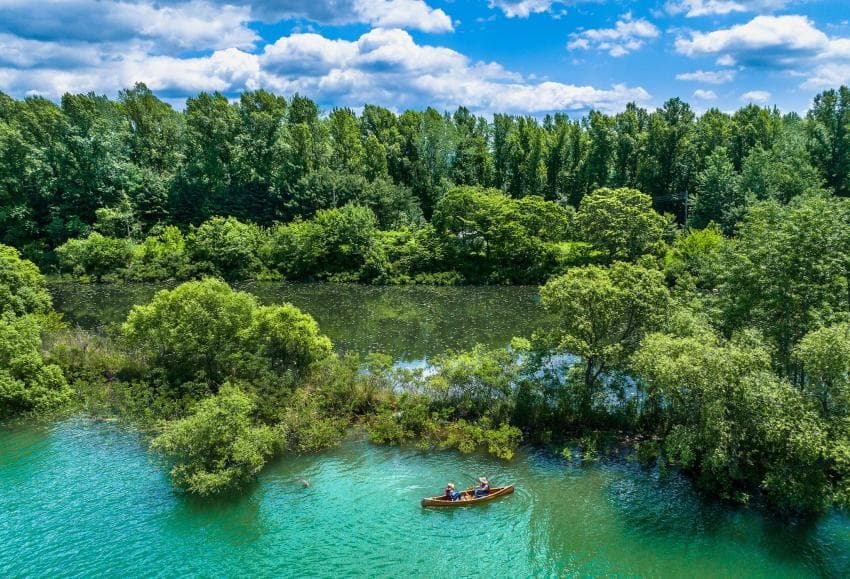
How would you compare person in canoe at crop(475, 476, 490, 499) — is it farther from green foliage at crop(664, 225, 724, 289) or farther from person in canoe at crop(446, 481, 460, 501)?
green foliage at crop(664, 225, 724, 289)

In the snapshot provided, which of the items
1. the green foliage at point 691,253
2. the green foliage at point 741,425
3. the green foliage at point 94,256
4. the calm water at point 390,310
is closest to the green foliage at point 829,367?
the green foliage at point 741,425

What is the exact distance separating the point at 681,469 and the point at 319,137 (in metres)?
70.9

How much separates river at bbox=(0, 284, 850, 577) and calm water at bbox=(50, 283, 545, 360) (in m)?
16.6

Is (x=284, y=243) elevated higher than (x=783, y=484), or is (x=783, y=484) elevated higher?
(x=284, y=243)

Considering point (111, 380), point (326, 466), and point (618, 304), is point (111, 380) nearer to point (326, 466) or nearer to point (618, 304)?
point (326, 466)

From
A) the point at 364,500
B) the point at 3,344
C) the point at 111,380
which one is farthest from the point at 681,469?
the point at 3,344

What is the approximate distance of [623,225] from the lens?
6141cm

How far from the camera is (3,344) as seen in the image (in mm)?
30625

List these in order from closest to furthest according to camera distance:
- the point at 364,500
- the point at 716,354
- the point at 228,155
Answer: the point at 716,354
the point at 364,500
the point at 228,155

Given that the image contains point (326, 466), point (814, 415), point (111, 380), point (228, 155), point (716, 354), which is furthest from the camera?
point (228, 155)

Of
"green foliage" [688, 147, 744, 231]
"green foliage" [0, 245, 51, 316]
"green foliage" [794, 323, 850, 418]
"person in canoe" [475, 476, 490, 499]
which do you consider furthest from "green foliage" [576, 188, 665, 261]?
"green foliage" [0, 245, 51, 316]

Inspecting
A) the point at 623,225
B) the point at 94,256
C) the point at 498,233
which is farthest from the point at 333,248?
the point at 623,225

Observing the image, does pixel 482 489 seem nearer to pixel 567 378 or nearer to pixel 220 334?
pixel 567 378

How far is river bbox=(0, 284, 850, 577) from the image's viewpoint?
67.6 ft
